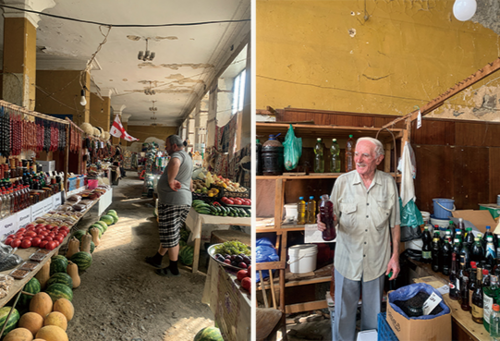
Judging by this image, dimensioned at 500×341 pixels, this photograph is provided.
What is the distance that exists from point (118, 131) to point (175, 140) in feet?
0.77

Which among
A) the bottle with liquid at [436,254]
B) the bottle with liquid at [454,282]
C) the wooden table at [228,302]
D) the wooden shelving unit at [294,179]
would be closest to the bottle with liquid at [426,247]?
the bottle with liquid at [436,254]

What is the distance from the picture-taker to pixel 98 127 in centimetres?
84

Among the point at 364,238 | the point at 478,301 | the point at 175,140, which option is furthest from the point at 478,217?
the point at 175,140

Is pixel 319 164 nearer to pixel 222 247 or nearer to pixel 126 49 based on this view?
pixel 222 247

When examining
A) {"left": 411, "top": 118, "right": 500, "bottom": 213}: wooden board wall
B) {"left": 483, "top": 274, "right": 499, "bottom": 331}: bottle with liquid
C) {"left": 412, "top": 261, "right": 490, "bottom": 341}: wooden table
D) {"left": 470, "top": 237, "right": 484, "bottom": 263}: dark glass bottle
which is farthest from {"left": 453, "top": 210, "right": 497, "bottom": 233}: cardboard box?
{"left": 483, "top": 274, "right": 499, "bottom": 331}: bottle with liquid

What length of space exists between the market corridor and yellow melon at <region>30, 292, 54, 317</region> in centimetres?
13

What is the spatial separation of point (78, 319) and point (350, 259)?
3.06ft

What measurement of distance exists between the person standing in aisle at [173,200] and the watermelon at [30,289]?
0.39 metres

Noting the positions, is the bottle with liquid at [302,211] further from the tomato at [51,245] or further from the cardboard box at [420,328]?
the tomato at [51,245]

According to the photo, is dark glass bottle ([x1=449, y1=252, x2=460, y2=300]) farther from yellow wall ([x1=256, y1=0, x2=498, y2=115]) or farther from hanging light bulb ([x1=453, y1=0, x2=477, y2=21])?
hanging light bulb ([x1=453, y1=0, x2=477, y2=21])

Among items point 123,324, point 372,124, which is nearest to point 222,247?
point 123,324

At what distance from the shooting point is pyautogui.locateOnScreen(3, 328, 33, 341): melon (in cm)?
63

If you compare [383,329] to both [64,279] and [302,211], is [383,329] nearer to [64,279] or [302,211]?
[302,211]

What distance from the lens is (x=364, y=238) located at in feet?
3.67
